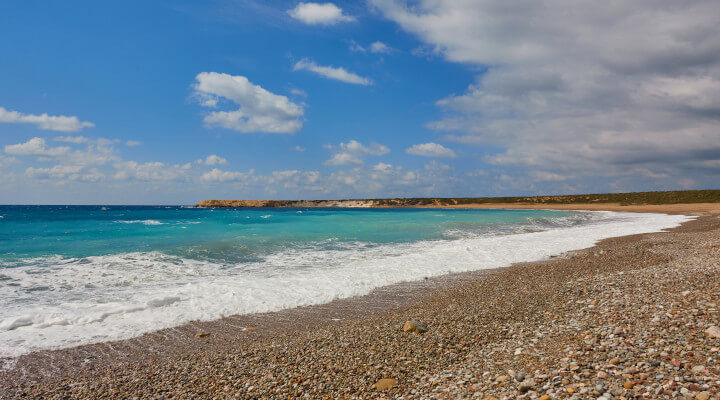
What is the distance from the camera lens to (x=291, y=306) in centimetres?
884

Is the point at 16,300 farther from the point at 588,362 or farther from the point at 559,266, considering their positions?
the point at 559,266

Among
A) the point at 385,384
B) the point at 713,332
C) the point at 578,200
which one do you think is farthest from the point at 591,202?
the point at 385,384

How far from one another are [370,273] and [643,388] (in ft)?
31.3

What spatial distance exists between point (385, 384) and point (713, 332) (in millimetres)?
4275

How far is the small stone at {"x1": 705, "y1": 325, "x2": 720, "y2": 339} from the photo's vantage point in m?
4.27

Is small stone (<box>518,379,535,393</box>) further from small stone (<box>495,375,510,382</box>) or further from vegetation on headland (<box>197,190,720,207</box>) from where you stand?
vegetation on headland (<box>197,190,720,207</box>)

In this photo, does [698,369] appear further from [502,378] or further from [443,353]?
[443,353]

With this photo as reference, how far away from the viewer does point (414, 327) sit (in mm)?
6191

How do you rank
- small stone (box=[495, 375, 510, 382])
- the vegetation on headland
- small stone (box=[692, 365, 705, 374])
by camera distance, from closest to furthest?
small stone (box=[692, 365, 705, 374]) < small stone (box=[495, 375, 510, 382]) < the vegetation on headland

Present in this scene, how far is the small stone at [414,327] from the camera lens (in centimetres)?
613

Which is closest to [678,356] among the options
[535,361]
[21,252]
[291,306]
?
[535,361]

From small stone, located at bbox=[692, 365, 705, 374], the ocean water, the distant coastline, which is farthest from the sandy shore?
the distant coastline

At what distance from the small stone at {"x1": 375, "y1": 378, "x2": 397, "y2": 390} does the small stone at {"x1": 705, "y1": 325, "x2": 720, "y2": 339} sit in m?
4.09

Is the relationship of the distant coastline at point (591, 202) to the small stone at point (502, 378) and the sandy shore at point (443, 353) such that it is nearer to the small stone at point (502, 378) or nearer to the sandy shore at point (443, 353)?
the sandy shore at point (443, 353)
